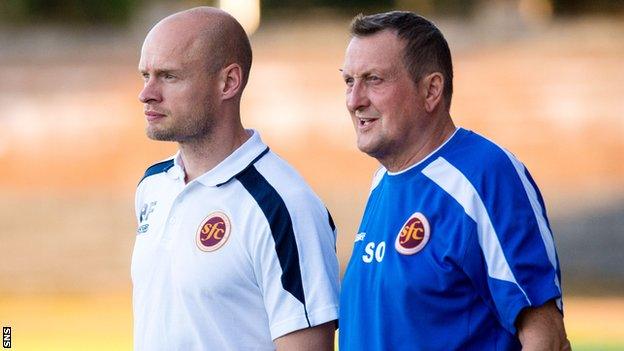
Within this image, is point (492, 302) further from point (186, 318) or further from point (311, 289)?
point (186, 318)

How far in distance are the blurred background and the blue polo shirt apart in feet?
33.2

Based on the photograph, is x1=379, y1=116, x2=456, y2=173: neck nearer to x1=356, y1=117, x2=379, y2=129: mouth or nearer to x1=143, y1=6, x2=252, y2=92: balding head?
x1=356, y1=117, x2=379, y2=129: mouth

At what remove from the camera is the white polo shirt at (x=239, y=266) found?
265cm

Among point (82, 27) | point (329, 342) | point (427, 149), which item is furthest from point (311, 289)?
point (82, 27)

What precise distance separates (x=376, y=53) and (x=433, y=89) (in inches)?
5.9

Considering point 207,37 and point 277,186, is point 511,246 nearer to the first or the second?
point 277,186

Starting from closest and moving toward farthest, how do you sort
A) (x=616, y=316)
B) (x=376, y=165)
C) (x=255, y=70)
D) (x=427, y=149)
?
1. (x=427, y=149)
2. (x=616, y=316)
3. (x=376, y=165)
4. (x=255, y=70)

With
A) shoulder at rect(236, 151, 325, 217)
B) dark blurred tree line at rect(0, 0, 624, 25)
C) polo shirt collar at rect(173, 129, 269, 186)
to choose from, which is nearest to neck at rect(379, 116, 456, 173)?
shoulder at rect(236, 151, 325, 217)

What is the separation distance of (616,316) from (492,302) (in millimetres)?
7741

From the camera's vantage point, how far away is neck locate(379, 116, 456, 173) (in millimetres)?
2547

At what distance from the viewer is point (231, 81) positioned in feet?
9.49

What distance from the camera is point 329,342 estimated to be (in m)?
2.71

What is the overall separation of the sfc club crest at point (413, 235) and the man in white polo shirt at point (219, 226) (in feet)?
0.92

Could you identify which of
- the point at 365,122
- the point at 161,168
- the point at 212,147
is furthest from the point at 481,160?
the point at 161,168
